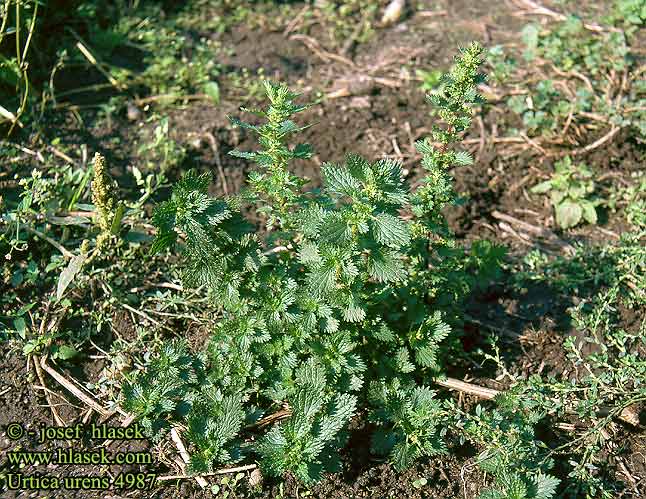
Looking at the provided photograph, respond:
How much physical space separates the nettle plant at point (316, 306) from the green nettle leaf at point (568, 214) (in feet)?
3.45

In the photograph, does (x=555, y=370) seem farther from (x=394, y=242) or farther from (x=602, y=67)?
(x=602, y=67)

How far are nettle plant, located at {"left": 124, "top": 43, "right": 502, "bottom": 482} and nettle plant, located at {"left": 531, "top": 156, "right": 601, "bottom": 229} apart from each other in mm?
1070

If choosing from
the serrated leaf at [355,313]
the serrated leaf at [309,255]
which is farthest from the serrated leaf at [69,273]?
the serrated leaf at [355,313]

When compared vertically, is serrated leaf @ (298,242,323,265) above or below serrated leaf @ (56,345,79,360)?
Answer: above

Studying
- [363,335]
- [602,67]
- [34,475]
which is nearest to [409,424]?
[363,335]

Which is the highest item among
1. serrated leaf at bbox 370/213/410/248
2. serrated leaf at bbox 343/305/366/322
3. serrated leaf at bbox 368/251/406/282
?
serrated leaf at bbox 370/213/410/248

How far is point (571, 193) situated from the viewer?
13.7 feet

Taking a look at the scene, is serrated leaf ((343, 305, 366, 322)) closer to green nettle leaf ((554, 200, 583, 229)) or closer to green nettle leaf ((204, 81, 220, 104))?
green nettle leaf ((554, 200, 583, 229))

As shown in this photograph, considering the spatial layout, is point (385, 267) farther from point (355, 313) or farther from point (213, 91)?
point (213, 91)

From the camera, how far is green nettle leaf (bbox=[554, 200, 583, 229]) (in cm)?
413

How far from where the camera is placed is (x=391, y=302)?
3162 mm

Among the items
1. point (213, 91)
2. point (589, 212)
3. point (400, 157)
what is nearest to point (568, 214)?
point (589, 212)

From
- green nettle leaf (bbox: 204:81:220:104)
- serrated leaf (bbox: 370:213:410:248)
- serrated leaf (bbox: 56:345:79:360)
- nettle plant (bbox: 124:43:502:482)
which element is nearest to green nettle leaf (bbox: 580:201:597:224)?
nettle plant (bbox: 124:43:502:482)

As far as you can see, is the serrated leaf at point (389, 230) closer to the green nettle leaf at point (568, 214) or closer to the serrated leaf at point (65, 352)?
the serrated leaf at point (65, 352)
